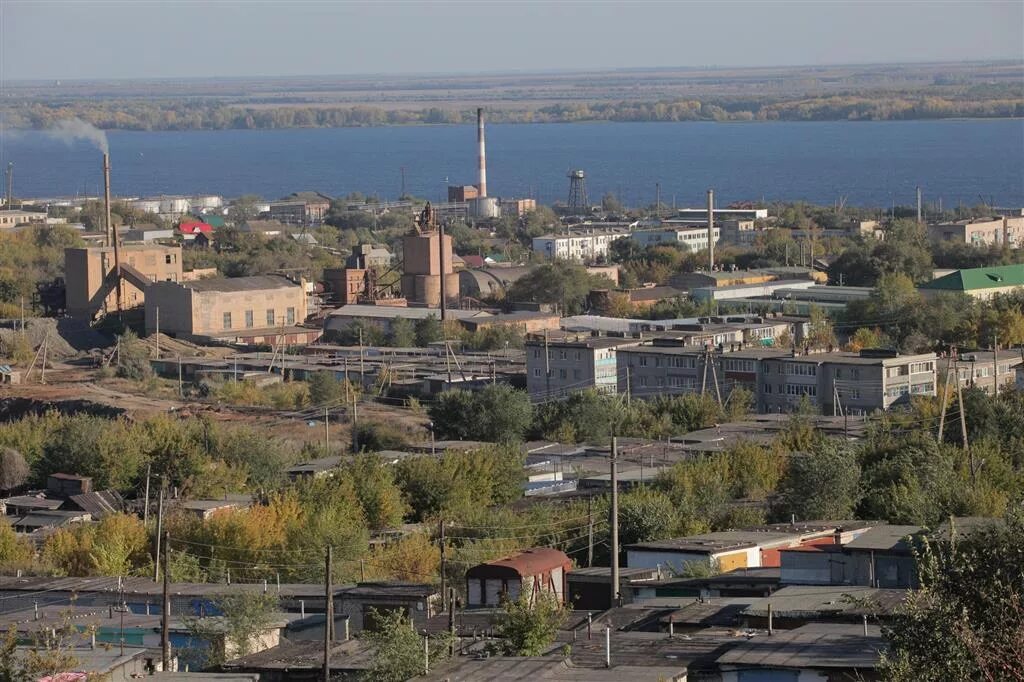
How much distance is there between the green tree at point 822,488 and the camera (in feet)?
50.2

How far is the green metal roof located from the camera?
33062 mm

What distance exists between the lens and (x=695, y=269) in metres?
41.9

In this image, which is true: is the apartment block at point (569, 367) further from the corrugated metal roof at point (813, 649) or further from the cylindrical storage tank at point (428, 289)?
the corrugated metal roof at point (813, 649)

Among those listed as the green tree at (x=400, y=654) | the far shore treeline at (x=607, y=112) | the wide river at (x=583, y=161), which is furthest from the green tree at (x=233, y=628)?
the far shore treeline at (x=607, y=112)

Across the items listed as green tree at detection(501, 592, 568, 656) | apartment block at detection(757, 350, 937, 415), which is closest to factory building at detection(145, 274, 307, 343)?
apartment block at detection(757, 350, 937, 415)

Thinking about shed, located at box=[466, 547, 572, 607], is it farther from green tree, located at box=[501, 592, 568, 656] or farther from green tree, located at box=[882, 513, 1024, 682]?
green tree, located at box=[882, 513, 1024, 682]

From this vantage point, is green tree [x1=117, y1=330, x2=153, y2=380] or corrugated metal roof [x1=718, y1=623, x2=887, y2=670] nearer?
corrugated metal roof [x1=718, y1=623, x2=887, y2=670]

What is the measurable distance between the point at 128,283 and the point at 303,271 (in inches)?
204

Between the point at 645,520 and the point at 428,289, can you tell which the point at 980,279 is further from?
the point at 645,520

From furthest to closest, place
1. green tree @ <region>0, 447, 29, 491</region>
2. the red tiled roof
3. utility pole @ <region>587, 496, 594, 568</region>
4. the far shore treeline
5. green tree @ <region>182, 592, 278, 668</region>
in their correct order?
1. the far shore treeline
2. the red tiled roof
3. green tree @ <region>0, 447, 29, 491</region>
4. utility pole @ <region>587, 496, 594, 568</region>
5. green tree @ <region>182, 592, 278, 668</region>

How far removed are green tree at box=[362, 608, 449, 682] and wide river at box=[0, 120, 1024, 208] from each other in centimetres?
6179

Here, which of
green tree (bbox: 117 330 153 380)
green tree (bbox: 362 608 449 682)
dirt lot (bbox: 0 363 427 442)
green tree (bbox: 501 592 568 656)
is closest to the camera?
green tree (bbox: 362 608 449 682)

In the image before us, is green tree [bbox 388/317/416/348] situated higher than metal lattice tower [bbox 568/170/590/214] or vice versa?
metal lattice tower [bbox 568/170/590/214]

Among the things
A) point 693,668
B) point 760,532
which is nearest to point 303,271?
point 760,532
